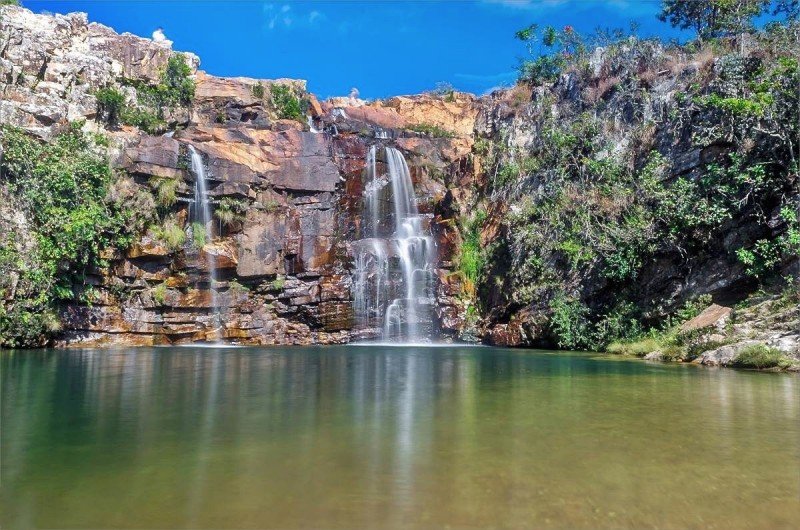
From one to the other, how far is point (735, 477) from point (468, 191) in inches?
956

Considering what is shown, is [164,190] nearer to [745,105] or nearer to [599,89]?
[599,89]

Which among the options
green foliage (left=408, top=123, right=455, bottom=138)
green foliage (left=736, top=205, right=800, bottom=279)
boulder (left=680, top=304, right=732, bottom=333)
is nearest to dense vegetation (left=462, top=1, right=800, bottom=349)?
green foliage (left=736, top=205, right=800, bottom=279)

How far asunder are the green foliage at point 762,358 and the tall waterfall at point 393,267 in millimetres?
14567

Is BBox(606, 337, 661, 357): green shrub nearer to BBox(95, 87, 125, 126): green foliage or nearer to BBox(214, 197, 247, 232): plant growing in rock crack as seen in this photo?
BBox(214, 197, 247, 232): plant growing in rock crack

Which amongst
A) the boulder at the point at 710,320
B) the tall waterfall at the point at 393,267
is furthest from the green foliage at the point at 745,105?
the tall waterfall at the point at 393,267

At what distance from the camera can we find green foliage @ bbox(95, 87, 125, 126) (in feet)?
84.6

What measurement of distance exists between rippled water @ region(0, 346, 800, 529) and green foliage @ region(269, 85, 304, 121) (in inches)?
970

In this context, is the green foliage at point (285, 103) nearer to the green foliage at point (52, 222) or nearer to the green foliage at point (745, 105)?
the green foliage at point (52, 222)

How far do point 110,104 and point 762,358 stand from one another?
28830 millimetres

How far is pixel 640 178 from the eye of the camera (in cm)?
1791

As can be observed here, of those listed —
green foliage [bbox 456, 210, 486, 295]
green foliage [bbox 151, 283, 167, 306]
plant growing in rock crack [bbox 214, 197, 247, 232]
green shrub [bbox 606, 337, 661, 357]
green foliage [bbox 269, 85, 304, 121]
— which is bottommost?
green shrub [bbox 606, 337, 661, 357]

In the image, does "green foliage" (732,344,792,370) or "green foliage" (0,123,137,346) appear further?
"green foliage" (0,123,137,346)

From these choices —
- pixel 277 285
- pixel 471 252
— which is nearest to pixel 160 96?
pixel 277 285

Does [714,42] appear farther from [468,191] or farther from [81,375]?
[81,375]
